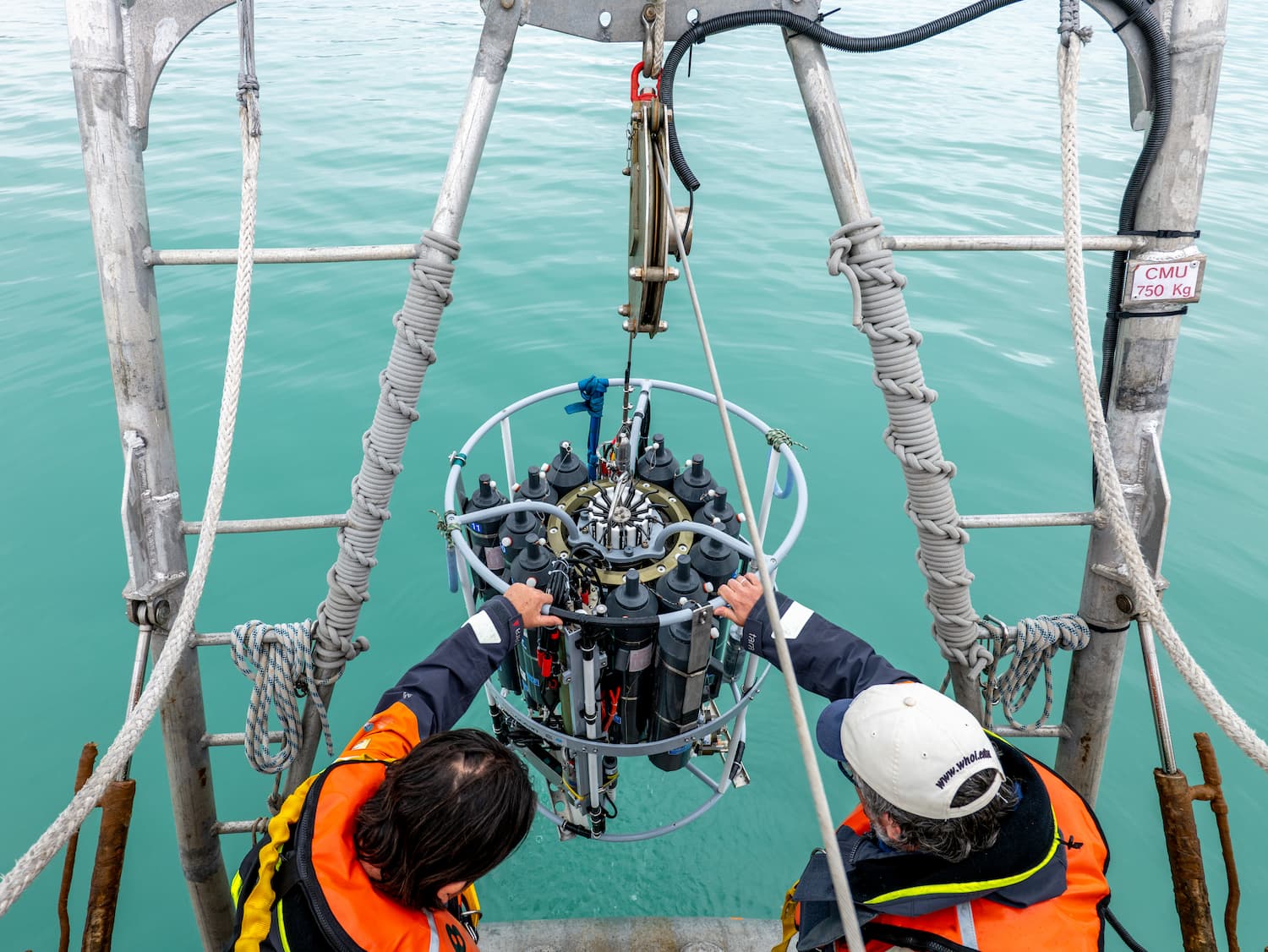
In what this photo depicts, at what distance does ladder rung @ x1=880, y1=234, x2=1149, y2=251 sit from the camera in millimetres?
2283

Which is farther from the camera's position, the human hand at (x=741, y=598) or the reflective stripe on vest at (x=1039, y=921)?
the human hand at (x=741, y=598)

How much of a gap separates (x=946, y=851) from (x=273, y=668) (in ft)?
7.11

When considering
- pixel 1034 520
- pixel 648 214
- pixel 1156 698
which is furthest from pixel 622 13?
pixel 1156 698

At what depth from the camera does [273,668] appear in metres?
2.73

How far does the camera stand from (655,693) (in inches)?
111

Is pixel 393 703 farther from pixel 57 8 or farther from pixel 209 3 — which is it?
pixel 57 8

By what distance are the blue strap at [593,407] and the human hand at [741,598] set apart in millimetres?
1104

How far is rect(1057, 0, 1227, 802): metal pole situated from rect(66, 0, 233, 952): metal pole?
285 cm

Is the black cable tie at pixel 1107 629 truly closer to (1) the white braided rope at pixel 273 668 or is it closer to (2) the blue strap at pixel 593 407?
(2) the blue strap at pixel 593 407

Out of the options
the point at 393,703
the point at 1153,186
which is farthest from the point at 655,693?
the point at 1153,186

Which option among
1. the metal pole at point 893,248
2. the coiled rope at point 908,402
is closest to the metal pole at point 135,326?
the metal pole at point 893,248

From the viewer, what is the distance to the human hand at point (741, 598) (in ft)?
7.67

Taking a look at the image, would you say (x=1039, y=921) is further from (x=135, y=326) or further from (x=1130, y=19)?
(x=135, y=326)

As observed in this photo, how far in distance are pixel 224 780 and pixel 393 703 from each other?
10.8 ft
